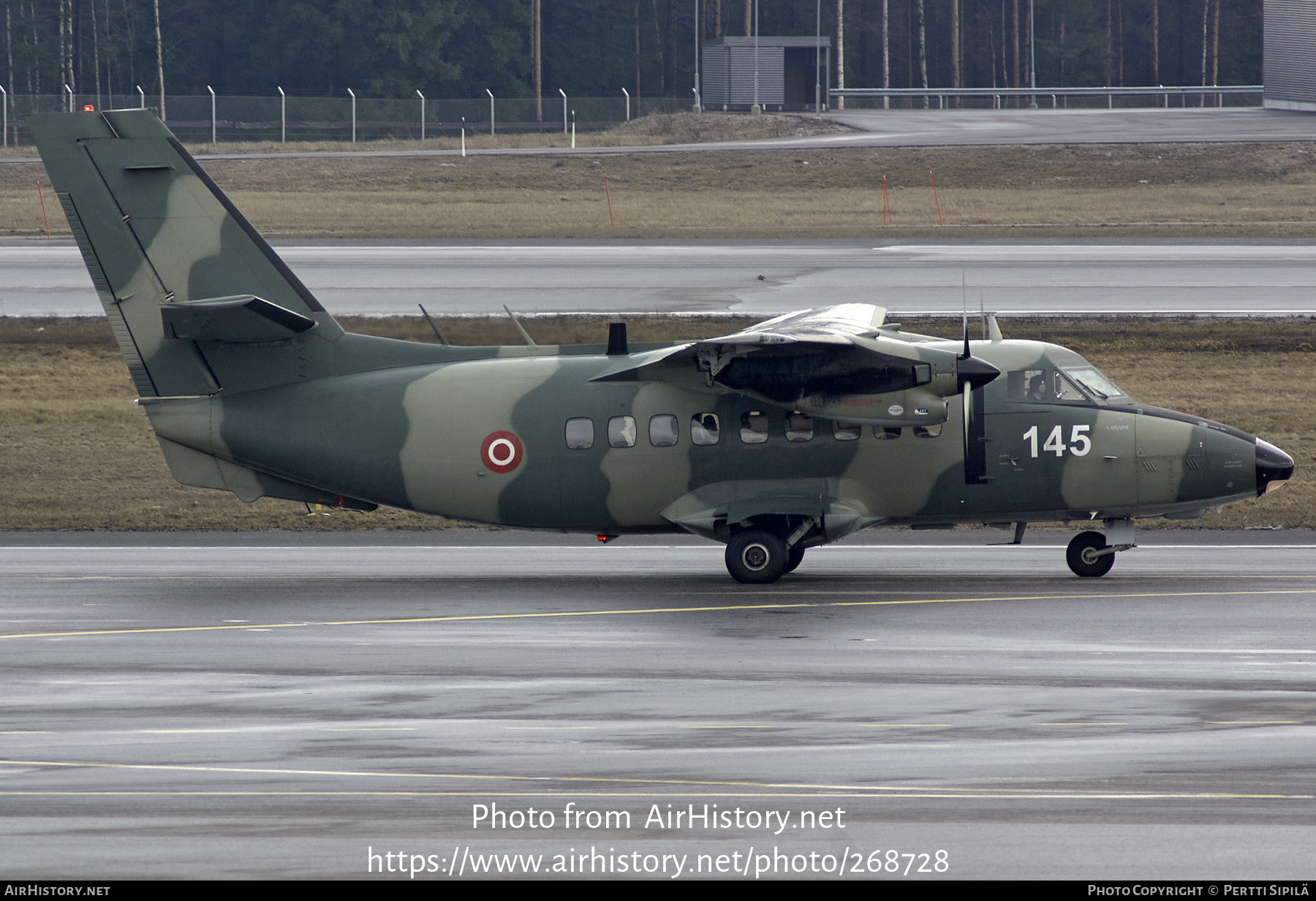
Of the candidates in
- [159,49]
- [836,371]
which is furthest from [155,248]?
[159,49]

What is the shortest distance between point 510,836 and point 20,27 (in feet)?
351

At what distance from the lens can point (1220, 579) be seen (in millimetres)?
17766

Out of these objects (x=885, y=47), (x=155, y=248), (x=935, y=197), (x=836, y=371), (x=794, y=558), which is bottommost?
(x=794, y=558)

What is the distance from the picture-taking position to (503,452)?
18172 millimetres

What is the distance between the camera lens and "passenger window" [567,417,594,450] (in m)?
18.1

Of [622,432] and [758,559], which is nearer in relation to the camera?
[758,559]

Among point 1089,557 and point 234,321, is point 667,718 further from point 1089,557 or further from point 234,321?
point 234,321

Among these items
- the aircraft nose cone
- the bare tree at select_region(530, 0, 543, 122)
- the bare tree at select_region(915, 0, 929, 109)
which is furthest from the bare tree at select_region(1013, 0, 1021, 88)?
the aircraft nose cone

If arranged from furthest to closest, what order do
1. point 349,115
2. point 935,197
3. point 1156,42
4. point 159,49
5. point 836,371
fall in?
point 1156,42, point 159,49, point 349,115, point 935,197, point 836,371

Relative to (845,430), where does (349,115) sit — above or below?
above

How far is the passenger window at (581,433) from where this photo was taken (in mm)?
18094

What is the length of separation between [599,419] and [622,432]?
1.12 ft

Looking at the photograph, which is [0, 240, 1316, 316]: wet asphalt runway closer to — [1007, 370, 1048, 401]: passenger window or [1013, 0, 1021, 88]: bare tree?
[1007, 370, 1048, 401]: passenger window
